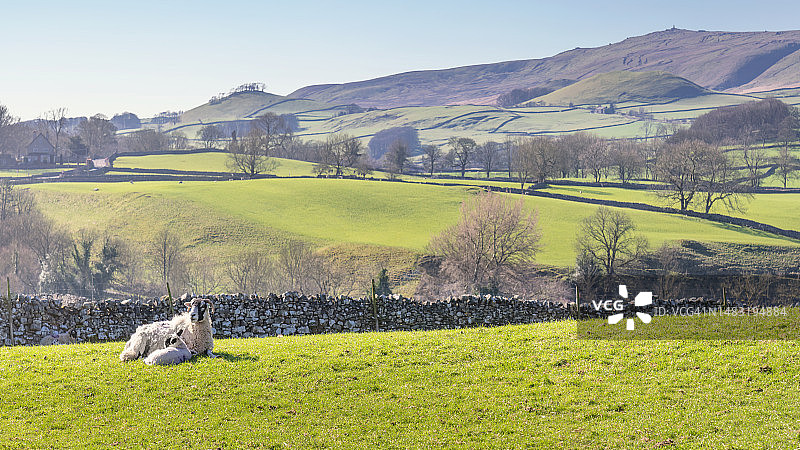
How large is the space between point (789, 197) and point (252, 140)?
93.8m

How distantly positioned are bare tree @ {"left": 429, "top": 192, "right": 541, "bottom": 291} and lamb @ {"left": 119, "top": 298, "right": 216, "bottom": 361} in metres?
47.0

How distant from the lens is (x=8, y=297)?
22.7m

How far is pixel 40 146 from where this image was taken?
143125 mm

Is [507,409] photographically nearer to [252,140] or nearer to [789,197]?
[789,197]

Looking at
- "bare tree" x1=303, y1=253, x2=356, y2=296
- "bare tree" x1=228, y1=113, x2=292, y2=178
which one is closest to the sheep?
"bare tree" x1=303, y1=253, x2=356, y2=296

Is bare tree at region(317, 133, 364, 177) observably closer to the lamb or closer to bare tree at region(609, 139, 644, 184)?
bare tree at region(609, 139, 644, 184)

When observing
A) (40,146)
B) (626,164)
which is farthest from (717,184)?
(40,146)

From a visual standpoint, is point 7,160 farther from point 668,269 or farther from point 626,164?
point 668,269

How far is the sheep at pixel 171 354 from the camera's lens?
1506 cm

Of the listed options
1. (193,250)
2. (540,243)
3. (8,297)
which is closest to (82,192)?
(193,250)

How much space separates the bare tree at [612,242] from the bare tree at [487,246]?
20.3 feet

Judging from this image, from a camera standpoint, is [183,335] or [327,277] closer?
[183,335]

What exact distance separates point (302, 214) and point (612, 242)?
4055 cm

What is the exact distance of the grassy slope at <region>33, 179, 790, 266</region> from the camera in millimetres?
75750
